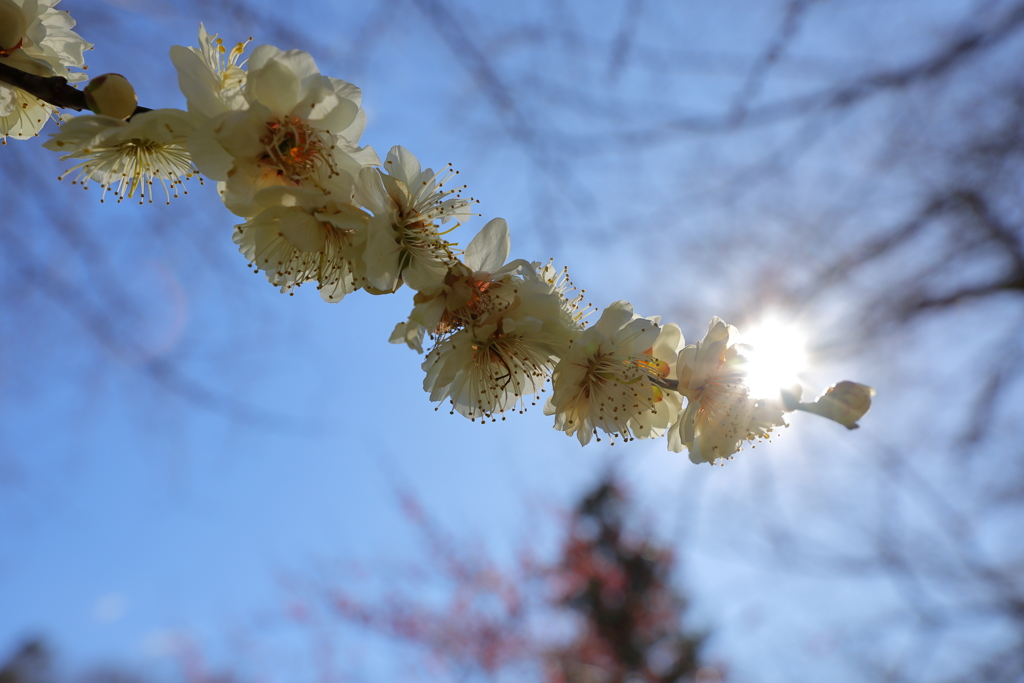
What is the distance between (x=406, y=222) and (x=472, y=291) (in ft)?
0.56

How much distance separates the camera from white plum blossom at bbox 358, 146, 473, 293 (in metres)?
0.88

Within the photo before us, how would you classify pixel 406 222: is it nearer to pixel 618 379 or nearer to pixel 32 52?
pixel 618 379

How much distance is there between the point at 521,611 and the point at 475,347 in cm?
945

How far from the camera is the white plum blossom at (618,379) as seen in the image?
95 cm

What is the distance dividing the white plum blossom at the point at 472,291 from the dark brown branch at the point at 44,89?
1.77 feet

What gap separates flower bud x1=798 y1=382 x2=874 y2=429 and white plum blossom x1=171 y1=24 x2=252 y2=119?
0.97 metres

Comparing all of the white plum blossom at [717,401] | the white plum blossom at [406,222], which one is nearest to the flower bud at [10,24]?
the white plum blossom at [406,222]

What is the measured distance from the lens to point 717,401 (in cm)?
97

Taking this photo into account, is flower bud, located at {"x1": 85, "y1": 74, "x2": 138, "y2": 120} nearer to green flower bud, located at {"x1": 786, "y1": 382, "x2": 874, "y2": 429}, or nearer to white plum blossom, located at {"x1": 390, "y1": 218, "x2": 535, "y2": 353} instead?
white plum blossom, located at {"x1": 390, "y1": 218, "x2": 535, "y2": 353}

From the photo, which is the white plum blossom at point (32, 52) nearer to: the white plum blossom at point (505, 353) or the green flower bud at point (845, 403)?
the white plum blossom at point (505, 353)

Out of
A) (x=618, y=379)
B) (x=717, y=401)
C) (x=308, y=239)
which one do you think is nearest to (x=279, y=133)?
(x=308, y=239)

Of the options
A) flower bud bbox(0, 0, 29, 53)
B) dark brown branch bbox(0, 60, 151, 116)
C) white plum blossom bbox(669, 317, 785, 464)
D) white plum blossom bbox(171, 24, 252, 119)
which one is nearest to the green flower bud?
white plum blossom bbox(669, 317, 785, 464)

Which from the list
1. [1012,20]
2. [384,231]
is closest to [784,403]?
[384,231]

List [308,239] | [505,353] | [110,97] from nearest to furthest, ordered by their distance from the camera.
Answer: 1. [110,97]
2. [308,239]
3. [505,353]
